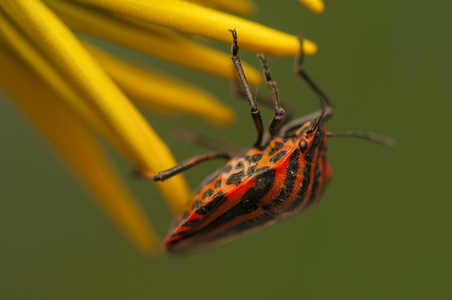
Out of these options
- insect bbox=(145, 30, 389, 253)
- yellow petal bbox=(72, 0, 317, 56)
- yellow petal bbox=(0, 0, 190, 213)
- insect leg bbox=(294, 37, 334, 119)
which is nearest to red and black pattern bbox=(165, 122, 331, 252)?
insect bbox=(145, 30, 389, 253)

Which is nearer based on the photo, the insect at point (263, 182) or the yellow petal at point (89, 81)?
the yellow petal at point (89, 81)

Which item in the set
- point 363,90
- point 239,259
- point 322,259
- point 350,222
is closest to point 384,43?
point 363,90

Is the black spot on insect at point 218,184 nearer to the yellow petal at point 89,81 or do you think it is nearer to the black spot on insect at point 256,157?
the black spot on insect at point 256,157

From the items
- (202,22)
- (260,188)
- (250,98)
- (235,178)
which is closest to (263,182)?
(260,188)

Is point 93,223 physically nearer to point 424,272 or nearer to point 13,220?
point 13,220

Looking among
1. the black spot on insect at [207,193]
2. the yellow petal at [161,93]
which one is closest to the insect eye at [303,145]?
the yellow petal at [161,93]

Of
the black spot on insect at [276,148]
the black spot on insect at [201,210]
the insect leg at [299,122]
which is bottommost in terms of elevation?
the black spot on insect at [201,210]

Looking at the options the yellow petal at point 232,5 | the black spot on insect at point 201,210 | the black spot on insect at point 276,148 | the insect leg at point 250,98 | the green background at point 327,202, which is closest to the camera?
the yellow petal at point 232,5

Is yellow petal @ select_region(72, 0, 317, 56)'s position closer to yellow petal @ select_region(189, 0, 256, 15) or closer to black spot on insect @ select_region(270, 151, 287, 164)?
yellow petal @ select_region(189, 0, 256, 15)

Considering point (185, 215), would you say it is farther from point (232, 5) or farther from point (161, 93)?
point (232, 5)
